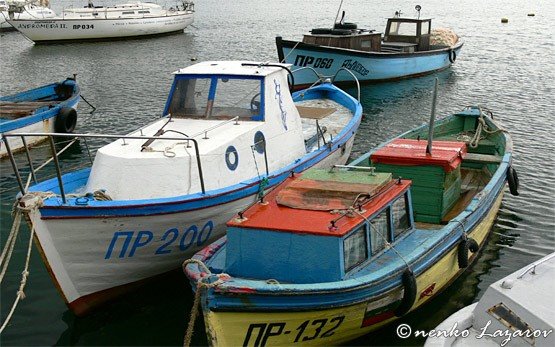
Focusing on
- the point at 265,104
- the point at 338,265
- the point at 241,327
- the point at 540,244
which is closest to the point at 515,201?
the point at 540,244

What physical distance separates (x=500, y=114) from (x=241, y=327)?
67.1ft

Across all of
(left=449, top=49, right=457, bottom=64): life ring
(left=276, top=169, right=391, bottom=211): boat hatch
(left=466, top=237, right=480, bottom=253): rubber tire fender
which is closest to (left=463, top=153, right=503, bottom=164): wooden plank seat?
(left=466, top=237, right=480, bottom=253): rubber tire fender

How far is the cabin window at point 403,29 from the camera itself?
1355 inches

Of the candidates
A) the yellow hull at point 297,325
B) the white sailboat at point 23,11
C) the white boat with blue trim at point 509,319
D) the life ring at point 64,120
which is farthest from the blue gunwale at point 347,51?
the white sailboat at point 23,11

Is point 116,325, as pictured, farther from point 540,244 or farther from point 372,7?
point 372,7

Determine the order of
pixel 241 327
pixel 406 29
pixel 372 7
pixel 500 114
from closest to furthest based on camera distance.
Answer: pixel 241 327 → pixel 500 114 → pixel 406 29 → pixel 372 7

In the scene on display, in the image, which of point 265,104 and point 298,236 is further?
point 265,104

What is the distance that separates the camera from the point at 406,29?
34.6 meters

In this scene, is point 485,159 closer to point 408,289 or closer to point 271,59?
point 408,289

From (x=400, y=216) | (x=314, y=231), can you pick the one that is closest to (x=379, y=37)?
(x=400, y=216)

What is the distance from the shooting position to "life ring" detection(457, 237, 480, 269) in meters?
11.1

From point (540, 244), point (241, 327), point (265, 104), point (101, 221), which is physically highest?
point (265, 104)

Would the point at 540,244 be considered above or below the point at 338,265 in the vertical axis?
below

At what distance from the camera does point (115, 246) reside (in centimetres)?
1037
